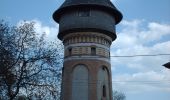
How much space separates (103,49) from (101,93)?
3.80 m

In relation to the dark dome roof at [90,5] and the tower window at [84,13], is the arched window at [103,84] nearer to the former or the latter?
the tower window at [84,13]

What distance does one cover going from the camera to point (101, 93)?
2445 centimetres

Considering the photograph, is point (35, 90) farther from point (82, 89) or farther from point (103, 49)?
point (103, 49)

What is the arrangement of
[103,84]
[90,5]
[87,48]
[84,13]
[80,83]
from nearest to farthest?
[80,83] → [103,84] → [87,48] → [90,5] → [84,13]

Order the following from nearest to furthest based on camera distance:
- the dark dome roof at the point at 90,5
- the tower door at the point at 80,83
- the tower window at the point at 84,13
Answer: the tower door at the point at 80,83 → the dark dome roof at the point at 90,5 → the tower window at the point at 84,13

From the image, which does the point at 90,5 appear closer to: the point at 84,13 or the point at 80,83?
the point at 84,13

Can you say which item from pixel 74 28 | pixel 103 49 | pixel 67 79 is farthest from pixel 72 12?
pixel 67 79

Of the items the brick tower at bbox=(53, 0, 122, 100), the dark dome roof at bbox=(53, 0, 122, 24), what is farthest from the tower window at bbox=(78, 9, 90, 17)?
the dark dome roof at bbox=(53, 0, 122, 24)

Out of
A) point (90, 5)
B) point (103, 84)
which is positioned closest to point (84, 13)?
point (90, 5)

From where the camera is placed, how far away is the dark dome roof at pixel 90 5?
25.7 metres

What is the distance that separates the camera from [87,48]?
25109 millimetres

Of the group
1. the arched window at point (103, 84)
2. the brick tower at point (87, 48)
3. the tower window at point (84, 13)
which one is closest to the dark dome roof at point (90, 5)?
the brick tower at point (87, 48)

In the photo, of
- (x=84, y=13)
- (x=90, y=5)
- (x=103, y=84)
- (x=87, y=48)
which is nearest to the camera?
(x=103, y=84)

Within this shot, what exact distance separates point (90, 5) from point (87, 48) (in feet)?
12.2
